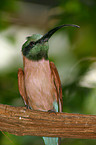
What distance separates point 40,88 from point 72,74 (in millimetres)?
480

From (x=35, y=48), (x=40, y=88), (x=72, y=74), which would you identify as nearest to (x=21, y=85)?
(x=40, y=88)

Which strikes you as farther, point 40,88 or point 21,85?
point 21,85

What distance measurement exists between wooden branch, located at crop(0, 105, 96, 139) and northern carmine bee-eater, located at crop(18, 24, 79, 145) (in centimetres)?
33

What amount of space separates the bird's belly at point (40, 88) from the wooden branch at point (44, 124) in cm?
32

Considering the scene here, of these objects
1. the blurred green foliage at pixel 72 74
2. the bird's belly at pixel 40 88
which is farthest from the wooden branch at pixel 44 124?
the blurred green foliage at pixel 72 74

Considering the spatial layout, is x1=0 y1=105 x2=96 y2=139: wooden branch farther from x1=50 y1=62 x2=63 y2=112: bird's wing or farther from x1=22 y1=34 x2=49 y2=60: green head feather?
x1=22 y1=34 x2=49 y2=60: green head feather

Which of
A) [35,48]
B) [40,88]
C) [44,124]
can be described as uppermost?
[35,48]

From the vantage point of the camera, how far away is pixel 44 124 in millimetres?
1673

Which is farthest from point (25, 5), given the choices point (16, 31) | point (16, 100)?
point (16, 100)

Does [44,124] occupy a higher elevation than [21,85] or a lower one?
lower

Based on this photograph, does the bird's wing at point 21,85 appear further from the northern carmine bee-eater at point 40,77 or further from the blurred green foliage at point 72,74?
the blurred green foliage at point 72,74

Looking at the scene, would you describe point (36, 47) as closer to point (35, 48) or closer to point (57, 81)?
point (35, 48)

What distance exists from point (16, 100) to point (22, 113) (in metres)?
0.66

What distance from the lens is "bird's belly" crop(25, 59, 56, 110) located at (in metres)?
1.96
